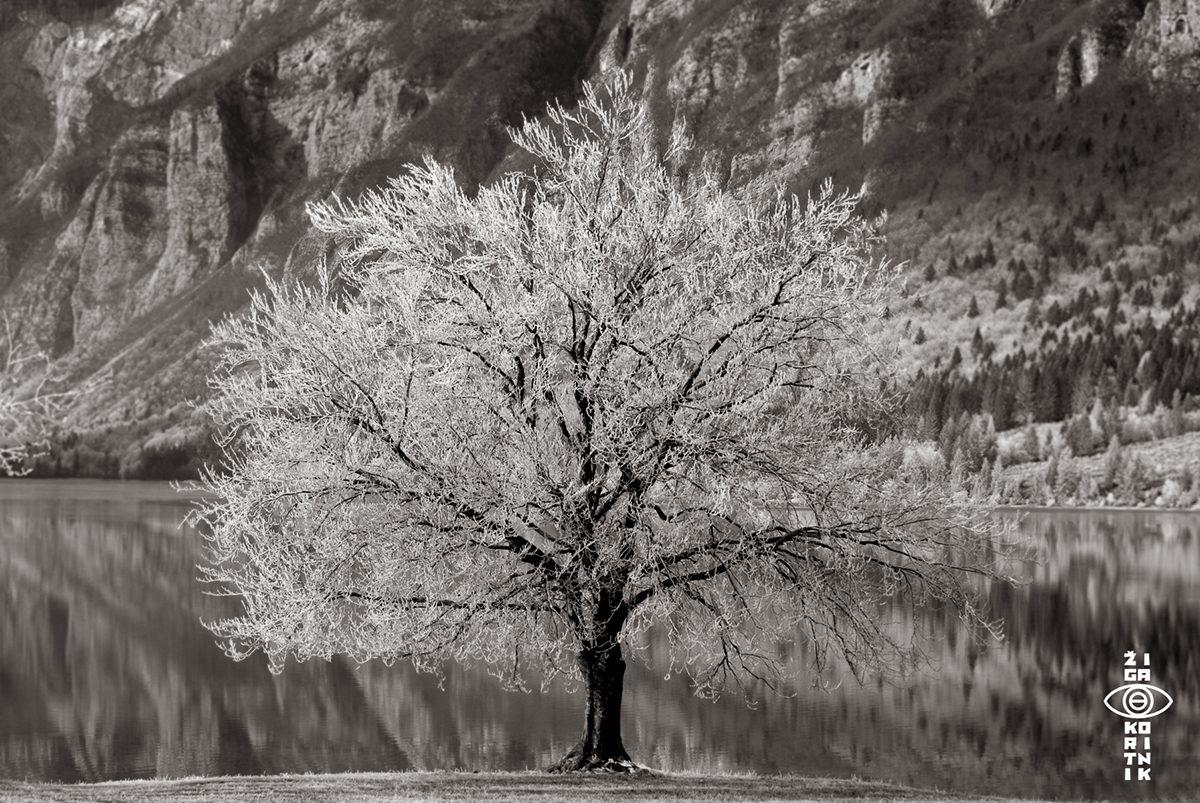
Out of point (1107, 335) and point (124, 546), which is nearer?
point (124, 546)

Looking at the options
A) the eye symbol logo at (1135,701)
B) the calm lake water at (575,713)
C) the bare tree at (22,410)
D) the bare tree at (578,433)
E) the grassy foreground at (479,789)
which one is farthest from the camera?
the eye symbol logo at (1135,701)

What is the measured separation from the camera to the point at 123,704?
157ft

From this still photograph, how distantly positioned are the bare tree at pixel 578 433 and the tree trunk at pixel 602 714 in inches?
1.9

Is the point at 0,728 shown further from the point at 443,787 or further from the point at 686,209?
the point at 686,209

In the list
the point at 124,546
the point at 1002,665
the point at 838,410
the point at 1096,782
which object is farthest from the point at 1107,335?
the point at 838,410

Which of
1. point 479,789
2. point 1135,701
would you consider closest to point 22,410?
point 479,789

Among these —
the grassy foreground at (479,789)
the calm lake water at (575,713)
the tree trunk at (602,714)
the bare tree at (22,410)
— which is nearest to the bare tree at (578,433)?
the tree trunk at (602,714)

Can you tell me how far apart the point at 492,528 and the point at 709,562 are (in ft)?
15.3

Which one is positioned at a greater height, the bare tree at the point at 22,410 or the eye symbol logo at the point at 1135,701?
the bare tree at the point at 22,410

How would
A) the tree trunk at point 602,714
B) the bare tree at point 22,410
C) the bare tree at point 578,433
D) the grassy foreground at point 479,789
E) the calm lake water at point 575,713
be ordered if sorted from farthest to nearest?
the calm lake water at point 575,713 → the tree trunk at point 602,714 → the bare tree at point 578,433 → the grassy foreground at point 479,789 → the bare tree at point 22,410

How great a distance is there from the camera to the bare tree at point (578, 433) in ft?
79.5

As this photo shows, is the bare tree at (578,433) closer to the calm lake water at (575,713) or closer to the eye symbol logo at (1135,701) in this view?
the calm lake water at (575,713)

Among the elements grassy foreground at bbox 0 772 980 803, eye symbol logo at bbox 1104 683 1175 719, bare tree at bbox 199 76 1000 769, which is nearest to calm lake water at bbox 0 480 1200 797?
eye symbol logo at bbox 1104 683 1175 719

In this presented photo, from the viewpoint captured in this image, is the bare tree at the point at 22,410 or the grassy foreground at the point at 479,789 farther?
the grassy foreground at the point at 479,789
